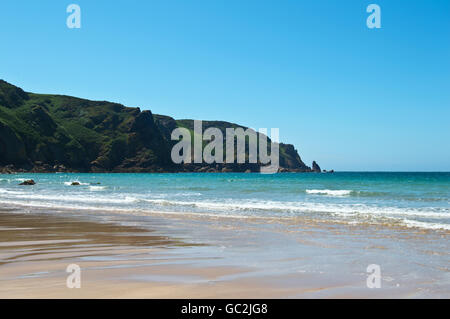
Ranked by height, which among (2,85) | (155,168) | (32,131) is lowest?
(155,168)

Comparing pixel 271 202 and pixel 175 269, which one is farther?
pixel 271 202

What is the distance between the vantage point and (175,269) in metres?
6.68

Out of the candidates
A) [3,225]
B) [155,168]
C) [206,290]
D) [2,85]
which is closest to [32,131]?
[2,85]

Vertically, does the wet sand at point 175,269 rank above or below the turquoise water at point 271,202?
above

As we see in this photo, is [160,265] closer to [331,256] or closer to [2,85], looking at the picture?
[331,256]

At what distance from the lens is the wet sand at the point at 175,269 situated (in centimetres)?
525

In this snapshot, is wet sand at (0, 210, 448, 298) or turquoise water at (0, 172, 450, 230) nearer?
wet sand at (0, 210, 448, 298)

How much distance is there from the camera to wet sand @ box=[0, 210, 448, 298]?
5246 millimetres

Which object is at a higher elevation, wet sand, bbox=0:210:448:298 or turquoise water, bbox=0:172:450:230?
wet sand, bbox=0:210:448:298

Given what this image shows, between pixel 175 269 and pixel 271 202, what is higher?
pixel 175 269

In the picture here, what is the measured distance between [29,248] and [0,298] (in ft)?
14.5

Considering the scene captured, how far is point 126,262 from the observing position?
7309 millimetres

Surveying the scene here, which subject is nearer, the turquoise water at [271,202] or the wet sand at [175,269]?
the wet sand at [175,269]

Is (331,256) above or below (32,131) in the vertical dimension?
below
